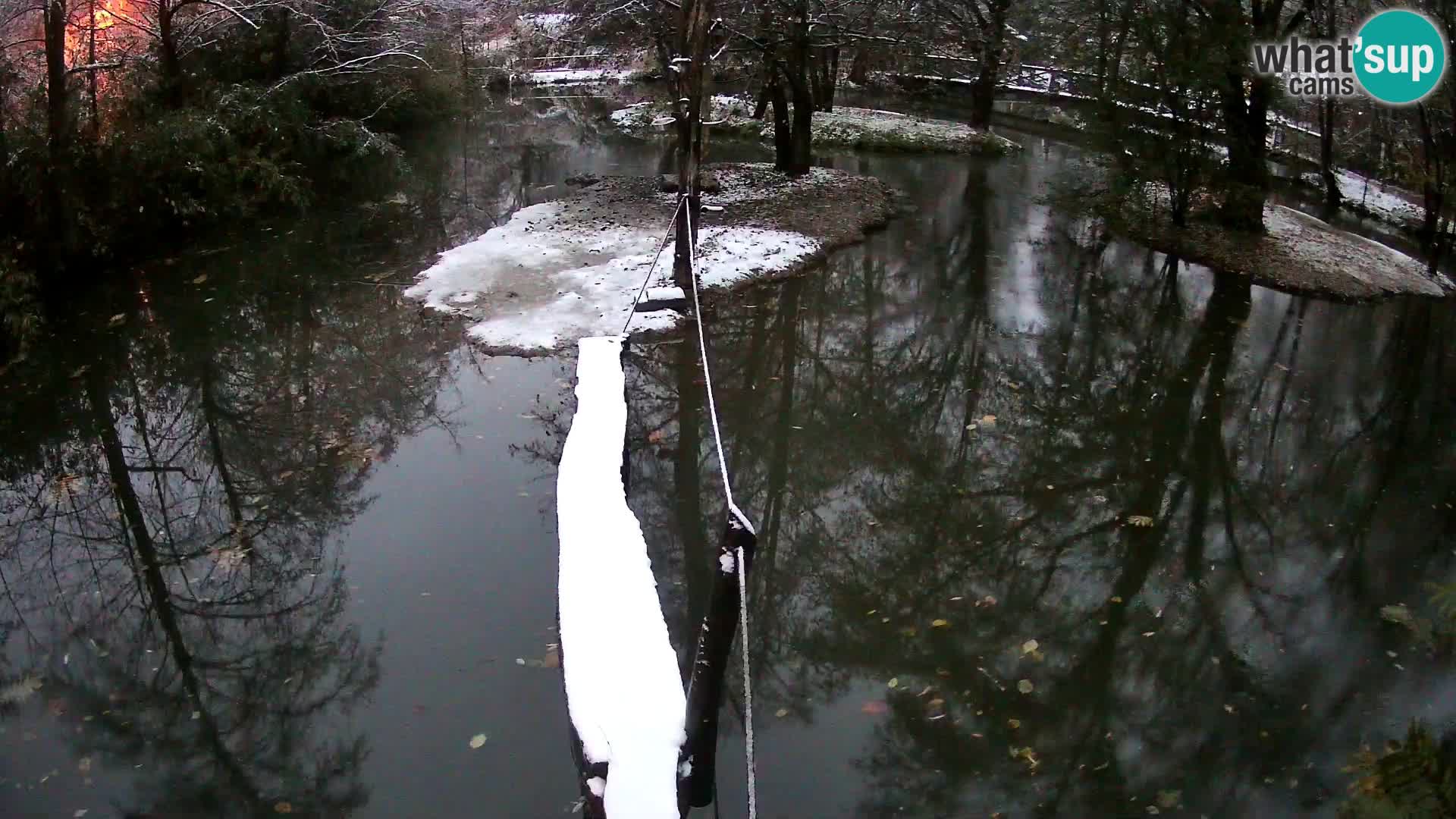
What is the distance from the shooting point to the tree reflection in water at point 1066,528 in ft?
16.4

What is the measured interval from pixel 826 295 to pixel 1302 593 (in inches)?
278

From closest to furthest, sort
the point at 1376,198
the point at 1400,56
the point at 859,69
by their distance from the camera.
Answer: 1. the point at 1400,56
2. the point at 1376,198
3. the point at 859,69

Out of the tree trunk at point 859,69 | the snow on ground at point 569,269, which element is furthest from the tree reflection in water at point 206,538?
the tree trunk at point 859,69

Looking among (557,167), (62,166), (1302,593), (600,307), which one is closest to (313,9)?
(557,167)

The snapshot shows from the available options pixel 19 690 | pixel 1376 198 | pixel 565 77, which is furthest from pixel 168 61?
pixel 565 77

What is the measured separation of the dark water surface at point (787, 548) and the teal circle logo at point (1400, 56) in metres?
4.68

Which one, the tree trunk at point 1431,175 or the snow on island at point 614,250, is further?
the tree trunk at point 1431,175

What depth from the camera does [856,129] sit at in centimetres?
2502

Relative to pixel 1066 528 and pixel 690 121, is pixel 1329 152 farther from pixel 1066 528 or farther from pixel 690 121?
pixel 1066 528

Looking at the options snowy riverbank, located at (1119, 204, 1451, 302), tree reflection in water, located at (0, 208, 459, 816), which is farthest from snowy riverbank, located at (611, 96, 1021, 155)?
tree reflection in water, located at (0, 208, 459, 816)

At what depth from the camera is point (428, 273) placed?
12773 mm

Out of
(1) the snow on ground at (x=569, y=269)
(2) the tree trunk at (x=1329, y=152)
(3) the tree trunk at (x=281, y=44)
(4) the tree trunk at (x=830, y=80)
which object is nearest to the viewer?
(1) the snow on ground at (x=569, y=269)

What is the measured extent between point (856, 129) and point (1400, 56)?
12190 mm

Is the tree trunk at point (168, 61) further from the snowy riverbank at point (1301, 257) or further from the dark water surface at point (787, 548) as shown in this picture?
the snowy riverbank at point (1301, 257)
